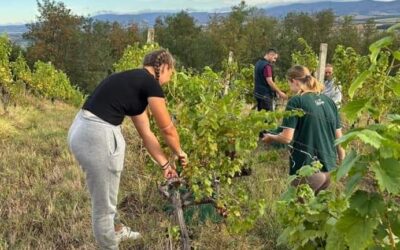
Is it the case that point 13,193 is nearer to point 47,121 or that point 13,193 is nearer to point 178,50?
point 47,121

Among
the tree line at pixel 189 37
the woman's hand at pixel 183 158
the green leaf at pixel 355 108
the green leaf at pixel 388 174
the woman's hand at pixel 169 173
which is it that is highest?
the green leaf at pixel 355 108

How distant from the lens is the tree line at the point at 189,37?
132 ft

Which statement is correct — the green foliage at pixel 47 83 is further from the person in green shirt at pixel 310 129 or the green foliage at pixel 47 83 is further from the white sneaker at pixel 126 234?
the person in green shirt at pixel 310 129

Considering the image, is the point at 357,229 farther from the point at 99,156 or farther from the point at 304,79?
the point at 304,79

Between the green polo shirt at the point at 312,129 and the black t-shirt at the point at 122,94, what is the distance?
4.16ft

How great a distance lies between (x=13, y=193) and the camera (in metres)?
5.19

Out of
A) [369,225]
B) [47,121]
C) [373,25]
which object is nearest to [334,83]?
[47,121]

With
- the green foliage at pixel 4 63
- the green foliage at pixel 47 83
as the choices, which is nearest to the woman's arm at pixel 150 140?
the green foliage at pixel 4 63

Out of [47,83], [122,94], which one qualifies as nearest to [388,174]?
[122,94]

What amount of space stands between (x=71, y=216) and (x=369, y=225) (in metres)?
3.60

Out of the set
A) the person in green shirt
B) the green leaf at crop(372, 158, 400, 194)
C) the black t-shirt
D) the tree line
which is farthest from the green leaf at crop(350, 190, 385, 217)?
the tree line

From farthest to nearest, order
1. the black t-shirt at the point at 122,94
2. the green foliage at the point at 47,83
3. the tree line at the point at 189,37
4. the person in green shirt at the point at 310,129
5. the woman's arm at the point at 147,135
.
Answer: the tree line at the point at 189,37 < the green foliage at the point at 47,83 < the person in green shirt at the point at 310,129 < the woman's arm at the point at 147,135 < the black t-shirt at the point at 122,94

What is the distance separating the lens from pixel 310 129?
4086mm

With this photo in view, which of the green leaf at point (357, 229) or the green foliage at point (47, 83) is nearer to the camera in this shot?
the green leaf at point (357, 229)
